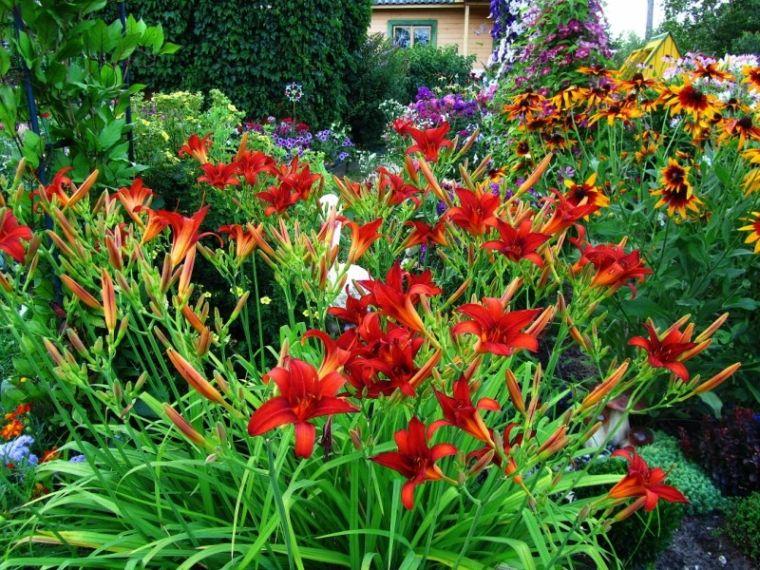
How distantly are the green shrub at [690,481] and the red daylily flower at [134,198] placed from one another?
216 cm

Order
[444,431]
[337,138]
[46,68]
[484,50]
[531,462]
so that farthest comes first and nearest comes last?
[484,50], [337,138], [46,68], [444,431], [531,462]

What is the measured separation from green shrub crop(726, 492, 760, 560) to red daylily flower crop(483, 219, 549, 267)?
1.66 meters

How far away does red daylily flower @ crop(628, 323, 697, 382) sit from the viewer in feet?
3.97

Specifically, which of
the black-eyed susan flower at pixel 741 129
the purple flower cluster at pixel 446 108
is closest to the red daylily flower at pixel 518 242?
the black-eyed susan flower at pixel 741 129

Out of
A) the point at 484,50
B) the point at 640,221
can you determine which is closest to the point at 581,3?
the point at 640,221

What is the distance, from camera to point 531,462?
3.72ft

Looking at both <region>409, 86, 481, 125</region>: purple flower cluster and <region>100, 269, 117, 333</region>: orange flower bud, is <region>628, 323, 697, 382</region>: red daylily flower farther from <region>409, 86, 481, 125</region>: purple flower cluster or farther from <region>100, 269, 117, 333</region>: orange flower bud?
<region>409, 86, 481, 125</region>: purple flower cluster

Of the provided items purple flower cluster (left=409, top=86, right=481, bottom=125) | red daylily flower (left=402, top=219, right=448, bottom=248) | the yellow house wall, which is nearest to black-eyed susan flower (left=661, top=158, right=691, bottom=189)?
red daylily flower (left=402, top=219, right=448, bottom=248)

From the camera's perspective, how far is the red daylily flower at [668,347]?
121 cm

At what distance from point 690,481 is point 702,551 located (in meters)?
0.30

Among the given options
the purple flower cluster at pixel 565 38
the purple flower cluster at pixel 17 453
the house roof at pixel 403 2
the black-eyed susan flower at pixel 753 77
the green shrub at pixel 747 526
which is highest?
the house roof at pixel 403 2

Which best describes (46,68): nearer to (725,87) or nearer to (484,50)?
(725,87)

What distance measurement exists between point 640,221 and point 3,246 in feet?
8.94

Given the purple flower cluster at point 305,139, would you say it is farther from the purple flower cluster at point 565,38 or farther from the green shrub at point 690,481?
the green shrub at point 690,481
